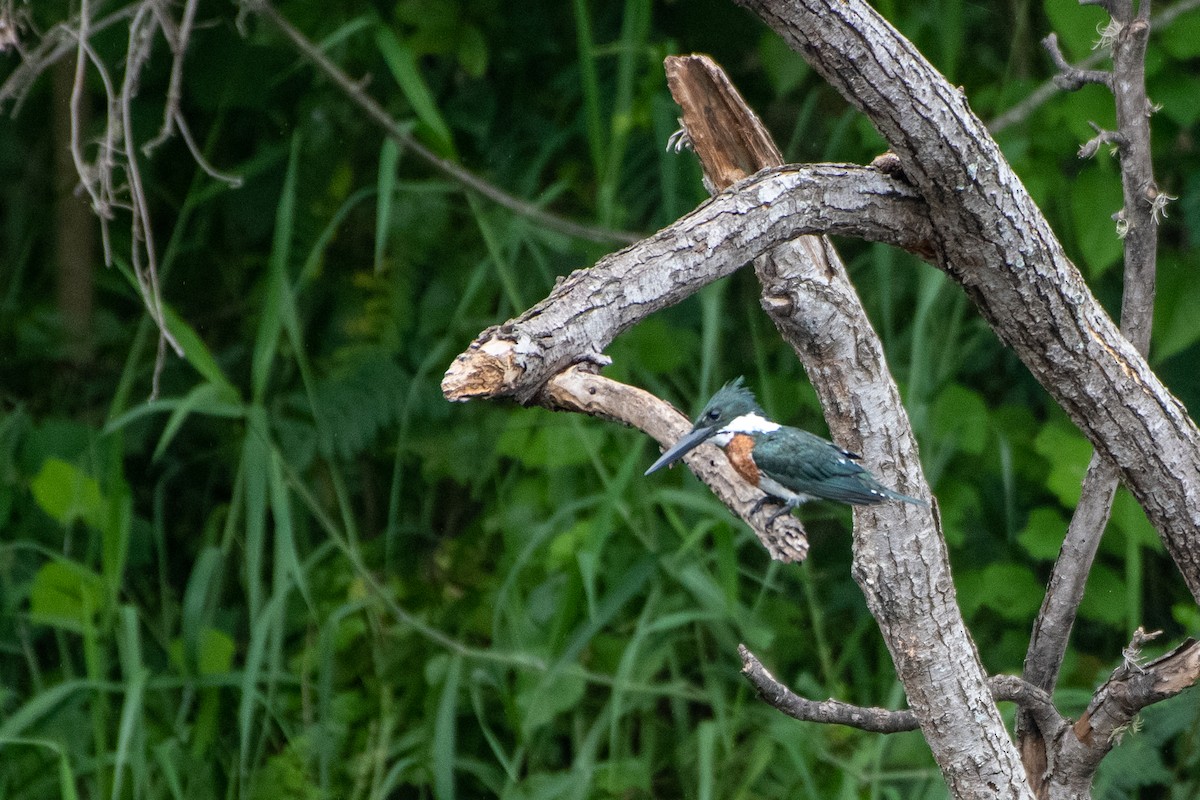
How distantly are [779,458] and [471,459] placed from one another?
148cm

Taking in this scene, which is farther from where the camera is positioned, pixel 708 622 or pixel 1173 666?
pixel 708 622

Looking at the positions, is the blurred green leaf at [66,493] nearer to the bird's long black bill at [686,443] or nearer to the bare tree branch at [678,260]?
the bird's long black bill at [686,443]

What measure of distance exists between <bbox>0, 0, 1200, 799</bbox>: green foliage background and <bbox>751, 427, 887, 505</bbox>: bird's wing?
0.80m

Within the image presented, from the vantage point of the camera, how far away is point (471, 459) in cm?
265

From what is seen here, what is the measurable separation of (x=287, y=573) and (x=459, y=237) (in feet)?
A: 2.88

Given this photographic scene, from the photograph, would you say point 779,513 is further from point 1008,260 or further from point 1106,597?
point 1106,597

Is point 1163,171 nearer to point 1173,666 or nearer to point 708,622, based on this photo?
point 708,622

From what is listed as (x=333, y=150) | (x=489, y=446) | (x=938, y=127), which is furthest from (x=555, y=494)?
(x=938, y=127)

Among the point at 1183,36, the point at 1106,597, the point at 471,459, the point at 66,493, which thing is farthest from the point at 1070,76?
the point at 66,493

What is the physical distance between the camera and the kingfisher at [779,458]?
1.16 m

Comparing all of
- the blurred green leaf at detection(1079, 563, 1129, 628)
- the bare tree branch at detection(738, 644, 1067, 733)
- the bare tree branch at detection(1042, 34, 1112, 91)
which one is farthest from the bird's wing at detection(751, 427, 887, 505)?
the blurred green leaf at detection(1079, 563, 1129, 628)

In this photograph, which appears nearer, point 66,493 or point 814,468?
point 814,468

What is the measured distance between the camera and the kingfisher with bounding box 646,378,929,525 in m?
1.16

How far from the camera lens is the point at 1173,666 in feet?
4.22
